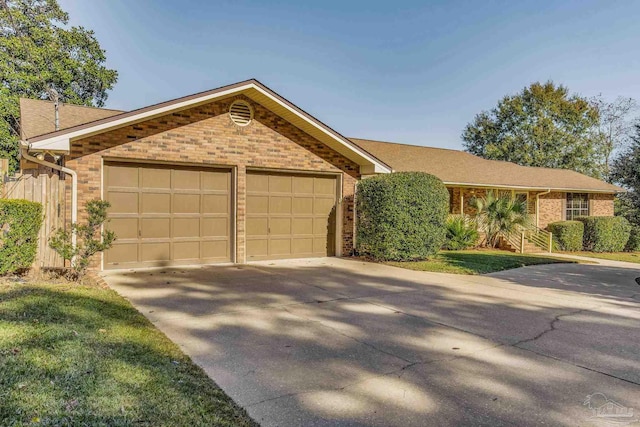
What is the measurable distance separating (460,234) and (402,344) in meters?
12.4

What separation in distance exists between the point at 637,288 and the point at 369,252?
613cm

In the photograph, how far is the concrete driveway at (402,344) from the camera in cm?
316

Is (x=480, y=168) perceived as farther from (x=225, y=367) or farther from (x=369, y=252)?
(x=225, y=367)

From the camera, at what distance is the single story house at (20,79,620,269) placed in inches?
A: 344

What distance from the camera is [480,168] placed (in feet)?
63.7

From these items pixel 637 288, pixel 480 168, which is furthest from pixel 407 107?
pixel 637 288

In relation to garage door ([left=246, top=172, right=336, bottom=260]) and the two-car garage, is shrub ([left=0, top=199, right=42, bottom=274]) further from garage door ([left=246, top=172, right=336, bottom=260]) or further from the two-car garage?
garage door ([left=246, top=172, right=336, bottom=260])

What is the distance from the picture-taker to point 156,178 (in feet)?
31.2

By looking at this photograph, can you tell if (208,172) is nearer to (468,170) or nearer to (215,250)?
(215,250)

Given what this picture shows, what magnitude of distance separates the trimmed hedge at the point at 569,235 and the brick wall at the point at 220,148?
10771mm

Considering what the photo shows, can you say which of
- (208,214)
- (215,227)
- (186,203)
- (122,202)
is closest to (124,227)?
(122,202)

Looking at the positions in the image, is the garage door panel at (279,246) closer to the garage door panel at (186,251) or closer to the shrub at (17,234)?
the garage door panel at (186,251)

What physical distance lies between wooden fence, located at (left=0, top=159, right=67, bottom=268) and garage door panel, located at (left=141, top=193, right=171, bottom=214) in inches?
61.6

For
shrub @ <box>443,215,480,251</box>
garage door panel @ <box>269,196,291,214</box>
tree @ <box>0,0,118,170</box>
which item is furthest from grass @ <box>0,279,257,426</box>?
tree @ <box>0,0,118,170</box>
